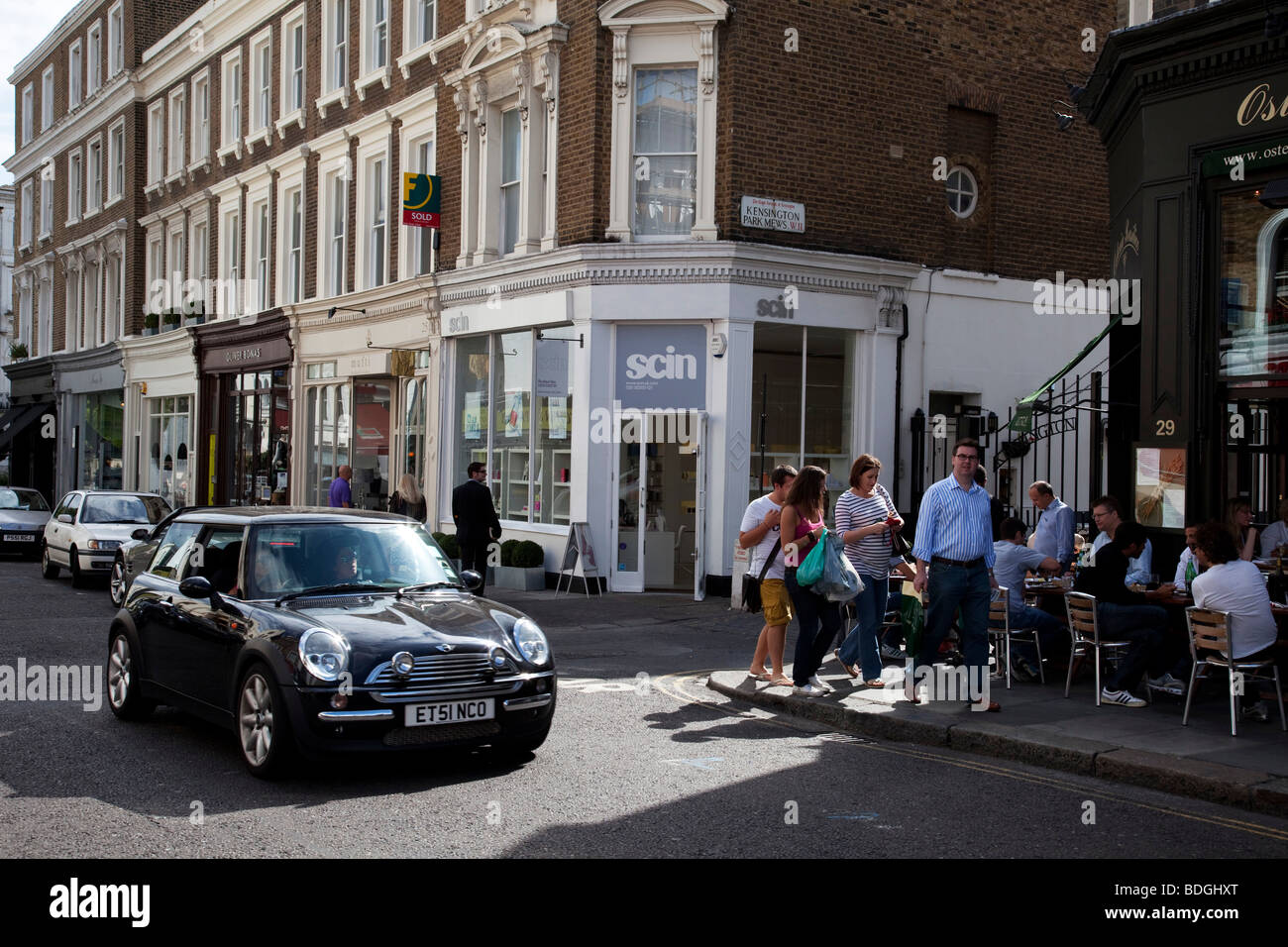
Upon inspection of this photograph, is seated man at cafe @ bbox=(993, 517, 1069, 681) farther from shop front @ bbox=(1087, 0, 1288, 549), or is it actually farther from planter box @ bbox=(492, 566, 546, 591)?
planter box @ bbox=(492, 566, 546, 591)

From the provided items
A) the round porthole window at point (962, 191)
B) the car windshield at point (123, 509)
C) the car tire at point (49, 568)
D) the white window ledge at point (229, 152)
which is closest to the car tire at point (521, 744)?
the car windshield at point (123, 509)

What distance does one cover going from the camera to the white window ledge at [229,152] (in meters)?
29.5

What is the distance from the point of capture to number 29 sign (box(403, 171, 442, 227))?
21000mm

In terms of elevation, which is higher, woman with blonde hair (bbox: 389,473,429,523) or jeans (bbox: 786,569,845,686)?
woman with blonde hair (bbox: 389,473,429,523)

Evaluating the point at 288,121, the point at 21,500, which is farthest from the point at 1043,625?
the point at 21,500

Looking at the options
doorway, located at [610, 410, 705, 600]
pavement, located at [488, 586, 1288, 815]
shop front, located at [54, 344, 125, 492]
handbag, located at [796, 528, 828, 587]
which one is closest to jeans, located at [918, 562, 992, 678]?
pavement, located at [488, 586, 1288, 815]

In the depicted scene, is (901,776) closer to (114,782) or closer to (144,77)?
→ (114,782)

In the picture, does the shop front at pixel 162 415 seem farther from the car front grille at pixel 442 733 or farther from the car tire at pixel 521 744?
the car front grille at pixel 442 733

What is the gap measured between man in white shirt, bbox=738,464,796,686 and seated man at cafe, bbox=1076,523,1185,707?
7.70 feet

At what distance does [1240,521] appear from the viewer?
11320mm

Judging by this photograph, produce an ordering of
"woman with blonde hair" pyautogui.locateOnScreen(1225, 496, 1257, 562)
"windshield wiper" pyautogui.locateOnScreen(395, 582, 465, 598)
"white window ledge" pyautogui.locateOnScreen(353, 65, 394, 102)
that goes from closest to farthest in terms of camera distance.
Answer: "windshield wiper" pyautogui.locateOnScreen(395, 582, 465, 598), "woman with blonde hair" pyautogui.locateOnScreen(1225, 496, 1257, 562), "white window ledge" pyautogui.locateOnScreen(353, 65, 394, 102)

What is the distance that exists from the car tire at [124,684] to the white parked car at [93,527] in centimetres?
1009
